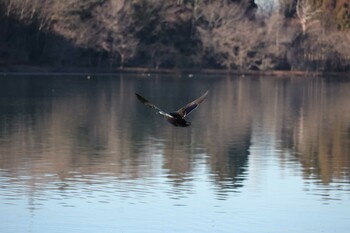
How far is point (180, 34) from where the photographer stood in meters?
67.5

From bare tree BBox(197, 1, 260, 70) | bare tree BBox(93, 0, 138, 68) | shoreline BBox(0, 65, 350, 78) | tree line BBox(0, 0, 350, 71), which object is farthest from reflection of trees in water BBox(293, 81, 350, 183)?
bare tree BBox(197, 1, 260, 70)

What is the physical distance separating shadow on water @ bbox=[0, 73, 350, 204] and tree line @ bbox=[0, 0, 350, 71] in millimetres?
14257

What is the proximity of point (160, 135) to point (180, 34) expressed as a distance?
41.3m

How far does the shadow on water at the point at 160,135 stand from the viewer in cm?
1938

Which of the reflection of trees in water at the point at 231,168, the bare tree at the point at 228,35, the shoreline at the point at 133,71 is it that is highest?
the bare tree at the point at 228,35

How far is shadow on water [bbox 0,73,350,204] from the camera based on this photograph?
1938 centimetres

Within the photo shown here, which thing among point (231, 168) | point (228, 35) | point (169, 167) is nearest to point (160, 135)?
point (231, 168)

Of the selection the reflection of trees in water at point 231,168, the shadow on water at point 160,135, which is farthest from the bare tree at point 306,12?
the reflection of trees in water at point 231,168

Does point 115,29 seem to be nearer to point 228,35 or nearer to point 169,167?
point 228,35

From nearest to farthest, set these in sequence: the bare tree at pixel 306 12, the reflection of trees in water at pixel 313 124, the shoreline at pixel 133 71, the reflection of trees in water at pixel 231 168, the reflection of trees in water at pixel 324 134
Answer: the reflection of trees in water at pixel 231 168 → the reflection of trees in water at pixel 324 134 → the reflection of trees in water at pixel 313 124 → the shoreline at pixel 133 71 → the bare tree at pixel 306 12

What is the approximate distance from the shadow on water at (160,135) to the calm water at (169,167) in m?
0.04

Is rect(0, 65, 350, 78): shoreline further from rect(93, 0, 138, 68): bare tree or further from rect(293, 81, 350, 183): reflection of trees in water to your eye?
rect(293, 81, 350, 183): reflection of trees in water

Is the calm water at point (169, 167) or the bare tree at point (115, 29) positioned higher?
the bare tree at point (115, 29)

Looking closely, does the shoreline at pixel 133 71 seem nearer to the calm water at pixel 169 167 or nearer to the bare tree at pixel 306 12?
the bare tree at pixel 306 12
